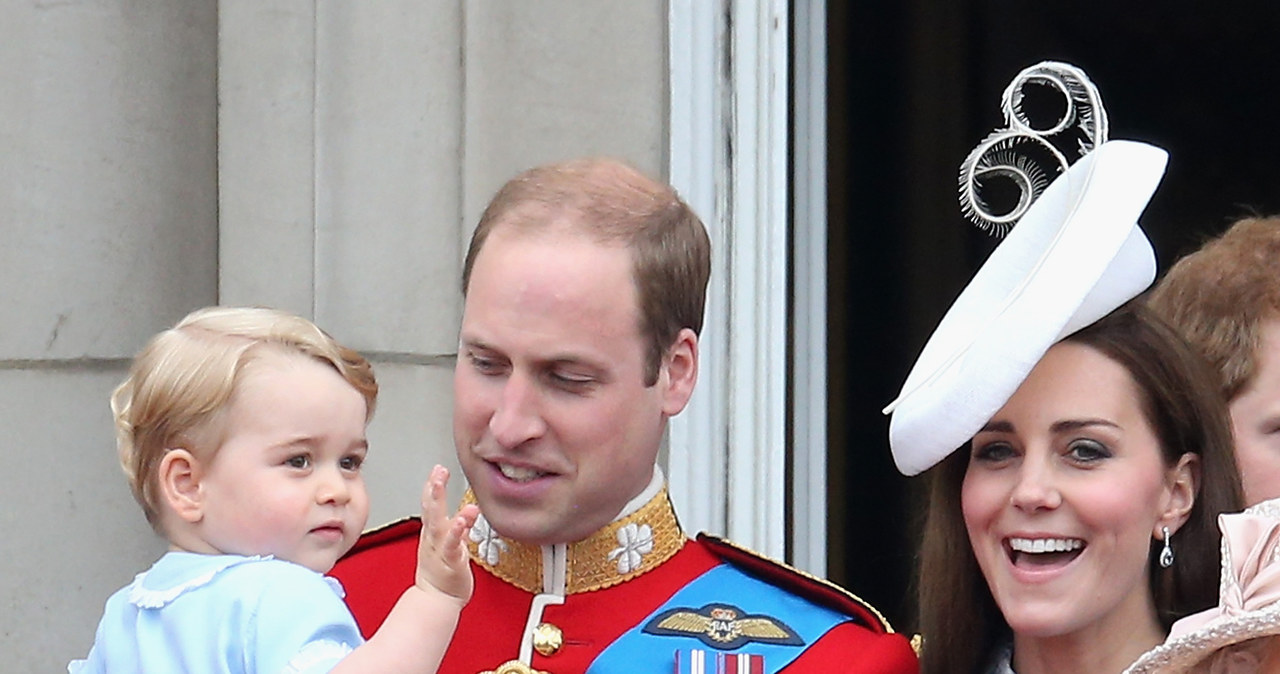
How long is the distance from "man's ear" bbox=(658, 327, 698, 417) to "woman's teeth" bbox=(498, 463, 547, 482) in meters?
0.20

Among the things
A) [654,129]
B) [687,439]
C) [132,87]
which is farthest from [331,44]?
[687,439]

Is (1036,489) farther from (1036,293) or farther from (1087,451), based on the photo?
(1036,293)

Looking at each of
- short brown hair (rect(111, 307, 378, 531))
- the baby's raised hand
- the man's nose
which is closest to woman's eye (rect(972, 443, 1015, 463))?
the man's nose

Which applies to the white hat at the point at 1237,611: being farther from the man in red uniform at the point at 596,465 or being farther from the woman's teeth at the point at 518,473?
the woman's teeth at the point at 518,473

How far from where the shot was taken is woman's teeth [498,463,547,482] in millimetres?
2648

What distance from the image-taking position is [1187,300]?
Result: 2877 millimetres

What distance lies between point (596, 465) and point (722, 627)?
0.93ft

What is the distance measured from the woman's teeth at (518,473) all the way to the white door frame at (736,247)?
4.43 ft

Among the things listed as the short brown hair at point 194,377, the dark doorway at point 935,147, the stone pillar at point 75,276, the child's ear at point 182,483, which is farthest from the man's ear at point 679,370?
the stone pillar at point 75,276

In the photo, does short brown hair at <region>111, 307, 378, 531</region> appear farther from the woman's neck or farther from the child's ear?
the woman's neck

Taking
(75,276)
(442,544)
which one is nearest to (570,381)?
(442,544)

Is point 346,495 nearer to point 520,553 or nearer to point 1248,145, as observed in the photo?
point 520,553

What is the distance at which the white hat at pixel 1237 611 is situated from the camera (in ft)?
7.11

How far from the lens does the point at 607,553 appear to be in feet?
9.09
